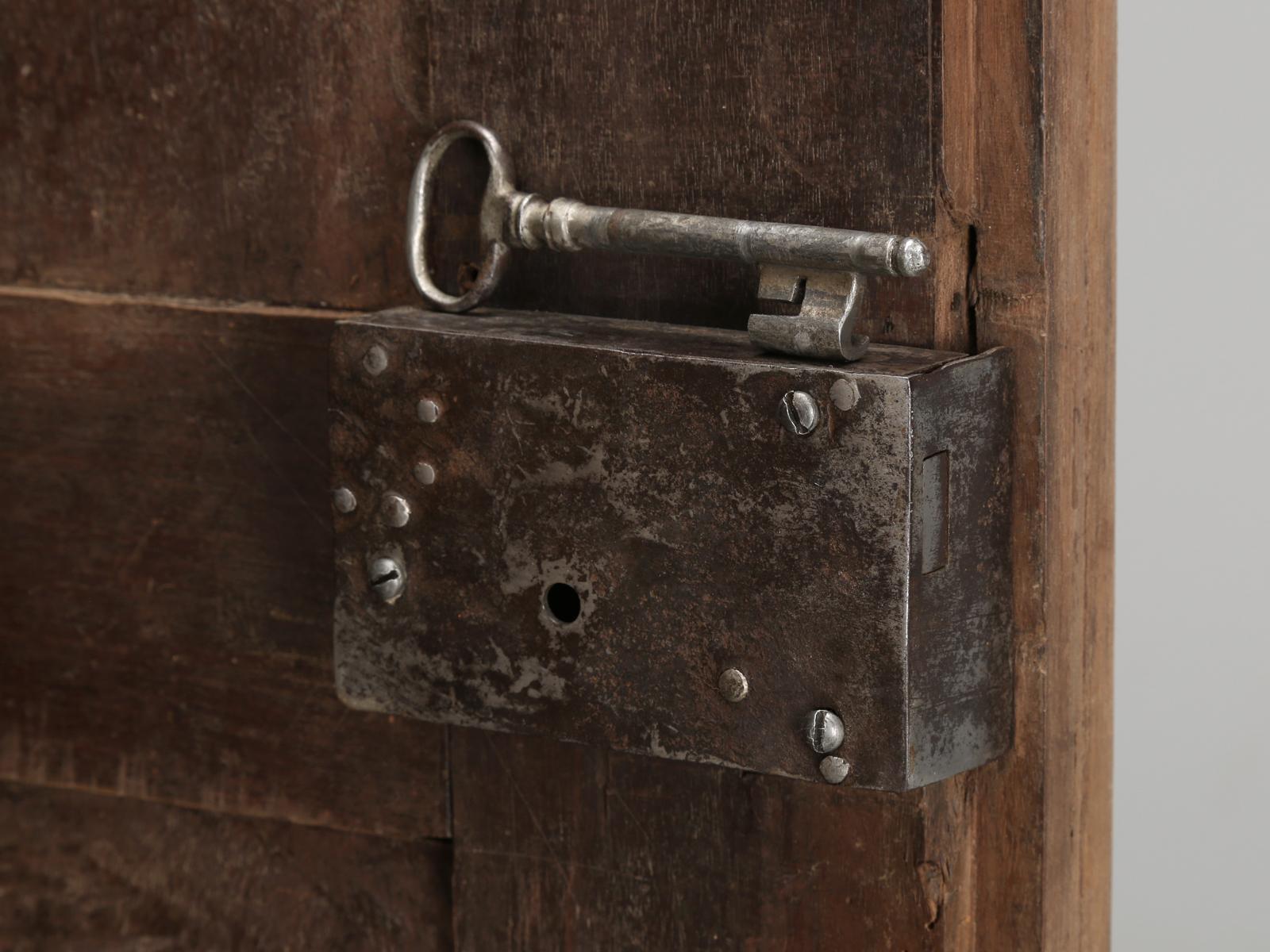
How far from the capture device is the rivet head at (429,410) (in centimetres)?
77

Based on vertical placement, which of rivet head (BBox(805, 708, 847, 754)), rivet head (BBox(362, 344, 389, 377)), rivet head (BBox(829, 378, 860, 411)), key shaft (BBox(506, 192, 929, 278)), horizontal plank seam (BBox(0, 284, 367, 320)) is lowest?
rivet head (BBox(805, 708, 847, 754))

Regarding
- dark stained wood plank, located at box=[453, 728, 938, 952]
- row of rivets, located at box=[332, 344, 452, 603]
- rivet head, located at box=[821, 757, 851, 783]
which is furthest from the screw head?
rivet head, located at box=[821, 757, 851, 783]

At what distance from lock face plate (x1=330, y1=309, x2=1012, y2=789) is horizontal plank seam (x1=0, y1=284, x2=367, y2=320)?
8cm

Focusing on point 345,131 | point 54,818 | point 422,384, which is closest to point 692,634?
point 422,384

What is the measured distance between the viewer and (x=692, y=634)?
740mm

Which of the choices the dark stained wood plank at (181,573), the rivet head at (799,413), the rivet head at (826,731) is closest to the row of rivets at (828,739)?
the rivet head at (826,731)

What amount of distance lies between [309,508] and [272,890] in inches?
8.2

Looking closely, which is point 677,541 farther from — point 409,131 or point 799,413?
point 409,131

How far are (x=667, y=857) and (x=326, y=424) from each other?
0.84 ft

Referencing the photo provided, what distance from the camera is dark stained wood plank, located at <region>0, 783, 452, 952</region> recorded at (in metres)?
0.91

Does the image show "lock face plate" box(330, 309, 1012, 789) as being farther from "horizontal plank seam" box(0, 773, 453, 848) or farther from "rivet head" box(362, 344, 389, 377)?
"horizontal plank seam" box(0, 773, 453, 848)

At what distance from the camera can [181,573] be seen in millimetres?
932

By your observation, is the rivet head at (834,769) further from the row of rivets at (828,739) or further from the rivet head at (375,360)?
the rivet head at (375,360)

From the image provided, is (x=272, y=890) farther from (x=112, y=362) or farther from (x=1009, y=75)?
(x=1009, y=75)
